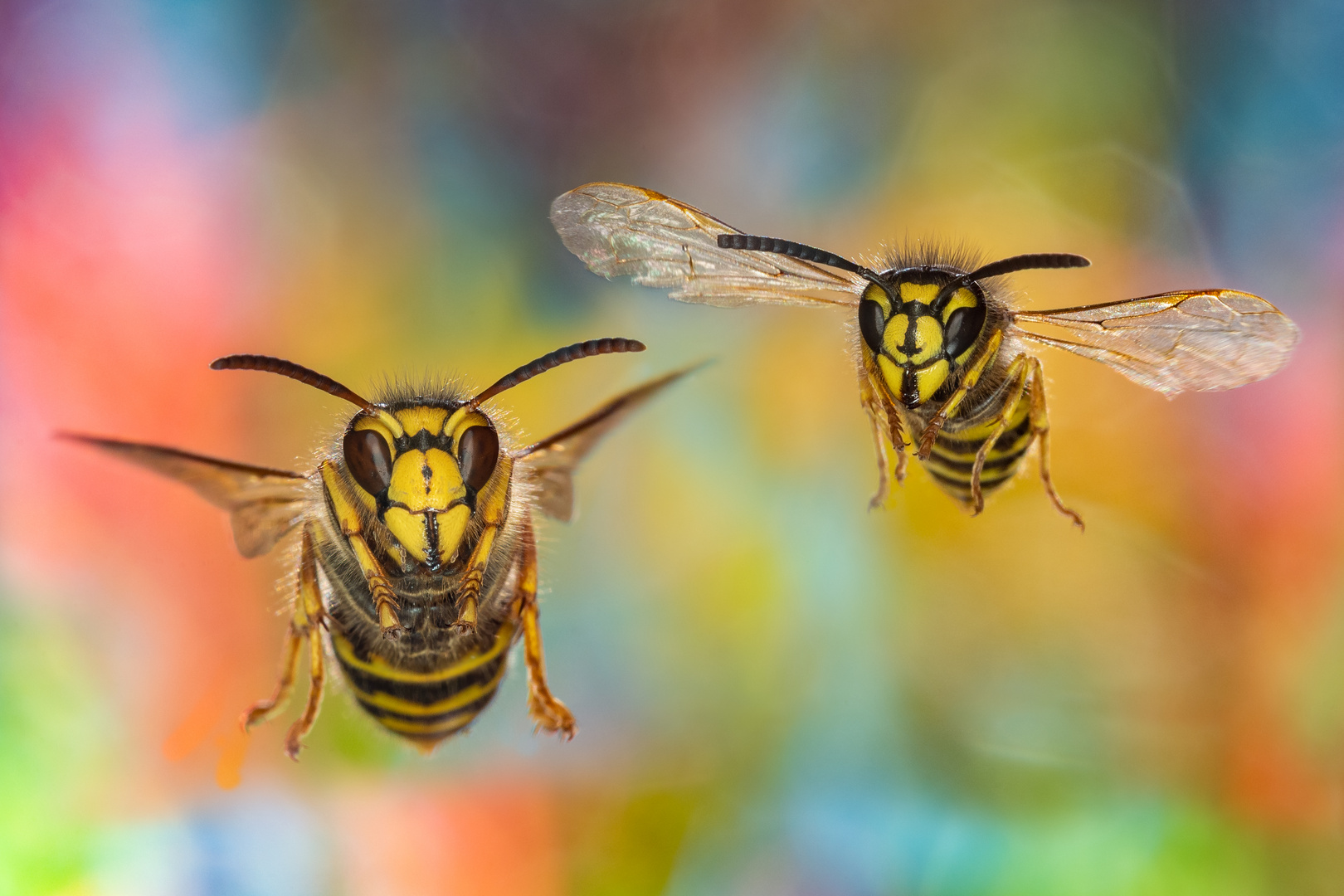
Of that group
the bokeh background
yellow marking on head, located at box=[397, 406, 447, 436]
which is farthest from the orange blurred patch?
yellow marking on head, located at box=[397, 406, 447, 436]

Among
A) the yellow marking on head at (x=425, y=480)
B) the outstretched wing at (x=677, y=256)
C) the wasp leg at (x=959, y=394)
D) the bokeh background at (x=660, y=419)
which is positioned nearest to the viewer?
the yellow marking on head at (x=425, y=480)

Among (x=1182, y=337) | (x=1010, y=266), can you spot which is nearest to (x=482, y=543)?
(x=1010, y=266)

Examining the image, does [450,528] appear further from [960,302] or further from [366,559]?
[960,302]

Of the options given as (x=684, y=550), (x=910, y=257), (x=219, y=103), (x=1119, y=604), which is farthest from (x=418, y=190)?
(x=1119, y=604)

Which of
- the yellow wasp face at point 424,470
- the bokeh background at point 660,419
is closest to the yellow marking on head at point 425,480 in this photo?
the yellow wasp face at point 424,470

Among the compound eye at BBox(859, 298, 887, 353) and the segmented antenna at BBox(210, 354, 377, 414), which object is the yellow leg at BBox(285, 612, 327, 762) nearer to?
the segmented antenna at BBox(210, 354, 377, 414)

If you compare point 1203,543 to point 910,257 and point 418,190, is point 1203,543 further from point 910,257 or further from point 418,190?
point 418,190

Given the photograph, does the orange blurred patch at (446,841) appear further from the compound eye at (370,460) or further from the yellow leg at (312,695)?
the compound eye at (370,460)
